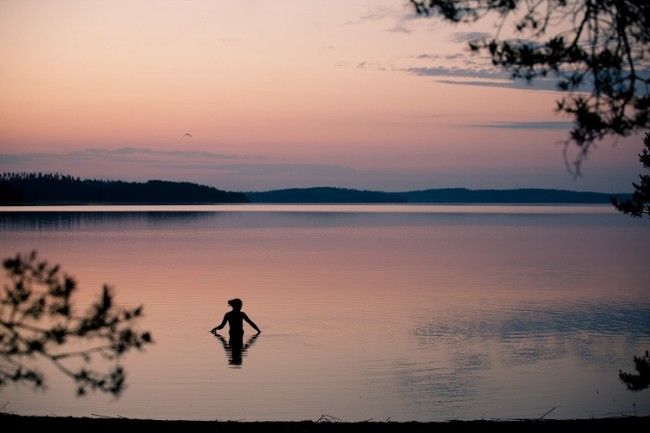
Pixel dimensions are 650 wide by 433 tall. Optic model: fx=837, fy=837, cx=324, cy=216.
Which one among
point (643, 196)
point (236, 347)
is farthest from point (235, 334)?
point (643, 196)

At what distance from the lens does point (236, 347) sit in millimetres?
20922

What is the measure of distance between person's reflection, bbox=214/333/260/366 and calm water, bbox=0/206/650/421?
24cm

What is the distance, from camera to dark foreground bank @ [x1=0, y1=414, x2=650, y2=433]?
34.0 ft

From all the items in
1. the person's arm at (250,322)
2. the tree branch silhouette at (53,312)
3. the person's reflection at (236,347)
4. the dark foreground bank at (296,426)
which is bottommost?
the dark foreground bank at (296,426)

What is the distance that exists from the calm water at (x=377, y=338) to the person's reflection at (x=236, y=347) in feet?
0.77

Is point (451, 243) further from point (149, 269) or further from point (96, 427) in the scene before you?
point (96, 427)

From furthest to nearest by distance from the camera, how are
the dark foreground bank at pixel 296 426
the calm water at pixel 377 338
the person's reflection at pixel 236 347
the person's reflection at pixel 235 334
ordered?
the person's reflection at pixel 235 334 < the person's reflection at pixel 236 347 < the calm water at pixel 377 338 < the dark foreground bank at pixel 296 426

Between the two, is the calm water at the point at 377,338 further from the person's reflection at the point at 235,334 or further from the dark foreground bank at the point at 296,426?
the dark foreground bank at the point at 296,426

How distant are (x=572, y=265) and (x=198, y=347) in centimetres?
3057

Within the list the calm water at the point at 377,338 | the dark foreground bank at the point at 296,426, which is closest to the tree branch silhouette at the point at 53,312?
the dark foreground bank at the point at 296,426

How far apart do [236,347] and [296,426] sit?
10.3m

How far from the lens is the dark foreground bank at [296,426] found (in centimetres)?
1037

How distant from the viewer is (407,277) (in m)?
40.0

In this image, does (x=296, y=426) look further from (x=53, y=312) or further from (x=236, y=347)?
(x=236, y=347)
